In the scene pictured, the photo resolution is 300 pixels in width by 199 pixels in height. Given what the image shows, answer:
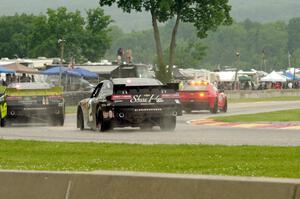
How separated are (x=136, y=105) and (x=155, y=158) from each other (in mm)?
9928

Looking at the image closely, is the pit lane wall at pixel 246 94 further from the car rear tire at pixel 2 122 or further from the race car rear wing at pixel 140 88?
the race car rear wing at pixel 140 88

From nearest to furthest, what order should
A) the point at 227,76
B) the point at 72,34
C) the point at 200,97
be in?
the point at 200,97 → the point at 227,76 → the point at 72,34

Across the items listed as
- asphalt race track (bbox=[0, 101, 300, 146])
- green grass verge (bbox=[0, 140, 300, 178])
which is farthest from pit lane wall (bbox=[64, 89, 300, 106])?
green grass verge (bbox=[0, 140, 300, 178])

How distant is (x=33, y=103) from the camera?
97.7 ft

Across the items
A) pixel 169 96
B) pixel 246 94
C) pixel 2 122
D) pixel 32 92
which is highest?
pixel 169 96

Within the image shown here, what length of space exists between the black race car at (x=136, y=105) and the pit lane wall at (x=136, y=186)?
50.9ft

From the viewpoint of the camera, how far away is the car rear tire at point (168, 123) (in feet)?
84.4

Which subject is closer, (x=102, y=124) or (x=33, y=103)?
(x=102, y=124)

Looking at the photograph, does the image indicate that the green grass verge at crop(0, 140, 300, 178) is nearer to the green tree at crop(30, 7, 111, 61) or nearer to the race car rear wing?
the race car rear wing

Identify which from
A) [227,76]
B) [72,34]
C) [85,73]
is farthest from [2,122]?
[72,34]

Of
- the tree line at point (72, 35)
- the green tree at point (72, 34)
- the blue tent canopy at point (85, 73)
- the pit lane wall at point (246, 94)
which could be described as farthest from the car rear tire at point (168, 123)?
the green tree at point (72, 34)

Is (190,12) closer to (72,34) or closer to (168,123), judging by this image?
(168,123)

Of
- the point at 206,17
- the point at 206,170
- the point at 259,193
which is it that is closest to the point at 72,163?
the point at 206,170

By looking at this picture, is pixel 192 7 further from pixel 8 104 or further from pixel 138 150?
pixel 138 150
